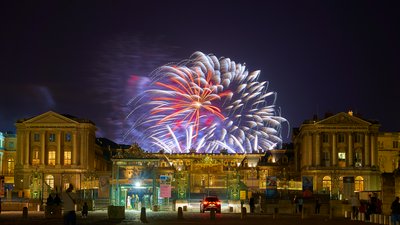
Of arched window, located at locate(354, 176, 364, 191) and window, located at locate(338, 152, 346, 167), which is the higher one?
window, located at locate(338, 152, 346, 167)

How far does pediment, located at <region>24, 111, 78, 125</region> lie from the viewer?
141375mm

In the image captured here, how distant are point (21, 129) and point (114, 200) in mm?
71690

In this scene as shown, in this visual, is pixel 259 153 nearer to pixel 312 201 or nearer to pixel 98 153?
pixel 98 153

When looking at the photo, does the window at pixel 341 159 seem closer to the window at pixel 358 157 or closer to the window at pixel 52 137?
the window at pixel 358 157

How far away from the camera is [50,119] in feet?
465

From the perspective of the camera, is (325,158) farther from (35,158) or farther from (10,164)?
(10,164)

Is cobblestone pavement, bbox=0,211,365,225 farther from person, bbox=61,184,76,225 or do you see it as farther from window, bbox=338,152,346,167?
window, bbox=338,152,346,167

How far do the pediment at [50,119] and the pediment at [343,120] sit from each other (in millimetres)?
44717

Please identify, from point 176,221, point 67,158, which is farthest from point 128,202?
point 67,158

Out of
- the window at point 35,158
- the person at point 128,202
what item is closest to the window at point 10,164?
the window at point 35,158

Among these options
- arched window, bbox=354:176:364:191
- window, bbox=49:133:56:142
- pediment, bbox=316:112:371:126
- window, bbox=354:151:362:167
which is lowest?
arched window, bbox=354:176:364:191

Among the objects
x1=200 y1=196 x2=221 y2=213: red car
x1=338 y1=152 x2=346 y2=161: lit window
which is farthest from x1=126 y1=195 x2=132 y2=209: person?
x1=338 y1=152 x2=346 y2=161: lit window

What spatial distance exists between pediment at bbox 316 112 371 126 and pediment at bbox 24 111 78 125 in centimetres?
4472

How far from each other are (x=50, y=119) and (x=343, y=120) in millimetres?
52104
